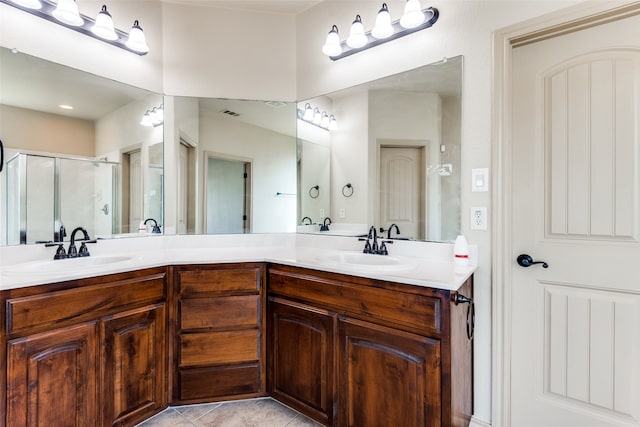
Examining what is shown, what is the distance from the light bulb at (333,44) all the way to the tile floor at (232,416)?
2.18 m

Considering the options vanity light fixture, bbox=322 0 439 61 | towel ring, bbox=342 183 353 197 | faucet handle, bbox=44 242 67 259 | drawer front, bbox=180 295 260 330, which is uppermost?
vanity light fixture, bbox=322 0 439 61

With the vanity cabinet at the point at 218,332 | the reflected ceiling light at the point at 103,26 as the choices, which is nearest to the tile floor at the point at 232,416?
the vanity cabinet at the point at 218,332

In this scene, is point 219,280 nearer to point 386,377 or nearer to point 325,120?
point 386,377

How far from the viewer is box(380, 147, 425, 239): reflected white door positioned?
182 cm

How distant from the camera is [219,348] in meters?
1.79

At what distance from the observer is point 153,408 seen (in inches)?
65.9

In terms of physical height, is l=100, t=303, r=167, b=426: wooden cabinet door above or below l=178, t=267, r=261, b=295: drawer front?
below

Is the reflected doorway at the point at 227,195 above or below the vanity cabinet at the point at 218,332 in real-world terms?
above

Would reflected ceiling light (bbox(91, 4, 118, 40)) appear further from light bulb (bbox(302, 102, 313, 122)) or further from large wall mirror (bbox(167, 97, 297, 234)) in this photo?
light bulb (bbox(302, 102, 313, 122))

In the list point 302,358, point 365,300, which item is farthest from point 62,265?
point 365,300

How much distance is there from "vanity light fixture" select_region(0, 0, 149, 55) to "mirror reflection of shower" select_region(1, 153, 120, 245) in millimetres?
731

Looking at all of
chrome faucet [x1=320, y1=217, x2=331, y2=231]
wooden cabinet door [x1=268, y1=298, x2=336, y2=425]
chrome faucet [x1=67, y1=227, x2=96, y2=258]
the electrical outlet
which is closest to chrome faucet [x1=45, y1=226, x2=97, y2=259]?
chrome faucet [x1=67, y1=227, x2=96, y2=258]

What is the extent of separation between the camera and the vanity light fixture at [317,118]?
223 cm

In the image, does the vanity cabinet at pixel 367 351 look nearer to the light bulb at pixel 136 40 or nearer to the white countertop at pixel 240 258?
the white countertop at pixel 240 258
